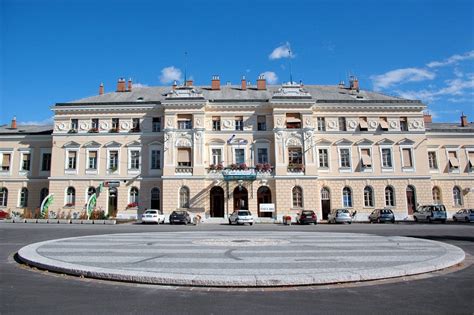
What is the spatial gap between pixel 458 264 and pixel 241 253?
6.05m

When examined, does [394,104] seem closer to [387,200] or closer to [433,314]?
[387,200]

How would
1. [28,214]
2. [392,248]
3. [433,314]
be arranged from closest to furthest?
[433,314]
[392,248]
[28,214]

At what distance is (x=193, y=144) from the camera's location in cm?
3566

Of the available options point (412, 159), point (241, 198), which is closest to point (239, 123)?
point (241, 198)

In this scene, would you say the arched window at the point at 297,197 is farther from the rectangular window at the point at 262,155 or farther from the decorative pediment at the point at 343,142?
the decorative pediment at the point at 343,142

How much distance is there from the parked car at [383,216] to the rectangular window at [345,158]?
18.6 ft

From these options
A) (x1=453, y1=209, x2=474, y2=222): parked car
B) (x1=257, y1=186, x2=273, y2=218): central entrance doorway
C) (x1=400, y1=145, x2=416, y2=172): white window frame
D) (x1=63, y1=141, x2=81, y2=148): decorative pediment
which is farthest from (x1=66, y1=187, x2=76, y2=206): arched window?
(x1=453, y1=209, x2=474, y2=222): parked car

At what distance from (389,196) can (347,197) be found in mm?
4418

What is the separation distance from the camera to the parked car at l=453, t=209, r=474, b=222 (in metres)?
33.4

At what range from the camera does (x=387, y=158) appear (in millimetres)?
37281

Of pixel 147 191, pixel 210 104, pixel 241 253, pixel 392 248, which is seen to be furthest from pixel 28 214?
pixel 392 248

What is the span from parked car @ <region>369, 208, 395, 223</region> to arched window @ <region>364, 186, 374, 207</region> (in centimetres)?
230

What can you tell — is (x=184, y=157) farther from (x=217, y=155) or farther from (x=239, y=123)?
(x=239, y=123)

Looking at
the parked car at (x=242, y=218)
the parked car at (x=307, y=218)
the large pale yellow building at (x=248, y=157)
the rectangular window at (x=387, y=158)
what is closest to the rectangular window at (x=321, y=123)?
the large pale yellow building at (x=248, y=157)
